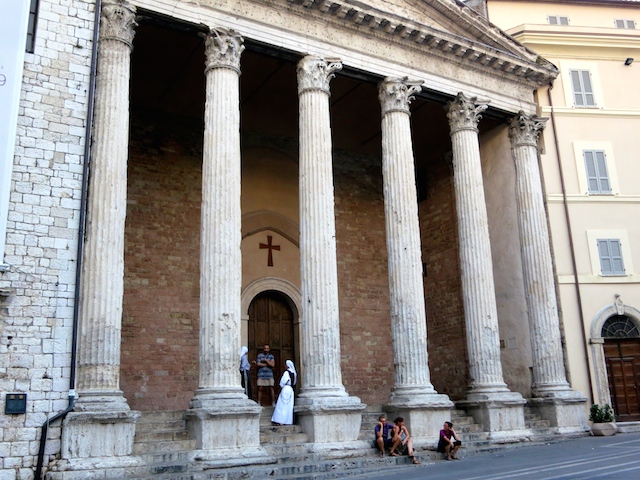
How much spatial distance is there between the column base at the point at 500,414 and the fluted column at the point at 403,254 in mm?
1322

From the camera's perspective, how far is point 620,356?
1616 cm

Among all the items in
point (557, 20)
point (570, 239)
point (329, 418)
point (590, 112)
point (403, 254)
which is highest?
point (557, 20)

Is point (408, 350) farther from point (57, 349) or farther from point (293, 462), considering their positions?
point (57, 349)

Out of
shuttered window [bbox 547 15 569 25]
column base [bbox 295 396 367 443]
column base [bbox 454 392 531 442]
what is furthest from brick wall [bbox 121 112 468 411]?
shuttered window [bbox 547 15 569 25]

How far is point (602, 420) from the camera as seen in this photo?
1505 centimetres

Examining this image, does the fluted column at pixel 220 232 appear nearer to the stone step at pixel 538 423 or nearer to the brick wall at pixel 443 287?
the stone step at pixel 538 423

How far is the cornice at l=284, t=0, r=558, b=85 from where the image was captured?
14047 mm

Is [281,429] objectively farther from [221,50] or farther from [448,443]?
[221,50]

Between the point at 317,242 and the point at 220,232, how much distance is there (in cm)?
201

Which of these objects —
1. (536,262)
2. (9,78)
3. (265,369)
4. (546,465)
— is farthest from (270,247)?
(546,465)

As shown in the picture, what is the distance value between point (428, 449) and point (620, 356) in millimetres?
6536

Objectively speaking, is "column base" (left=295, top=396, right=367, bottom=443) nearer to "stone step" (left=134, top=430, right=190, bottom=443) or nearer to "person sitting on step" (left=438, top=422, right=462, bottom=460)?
"person sitting on step" (left=438, top=422, right=462, bottom=460)

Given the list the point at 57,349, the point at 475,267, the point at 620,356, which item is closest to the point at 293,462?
the point at 57,349

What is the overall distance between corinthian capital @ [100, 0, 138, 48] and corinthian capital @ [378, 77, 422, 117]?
223 inches
